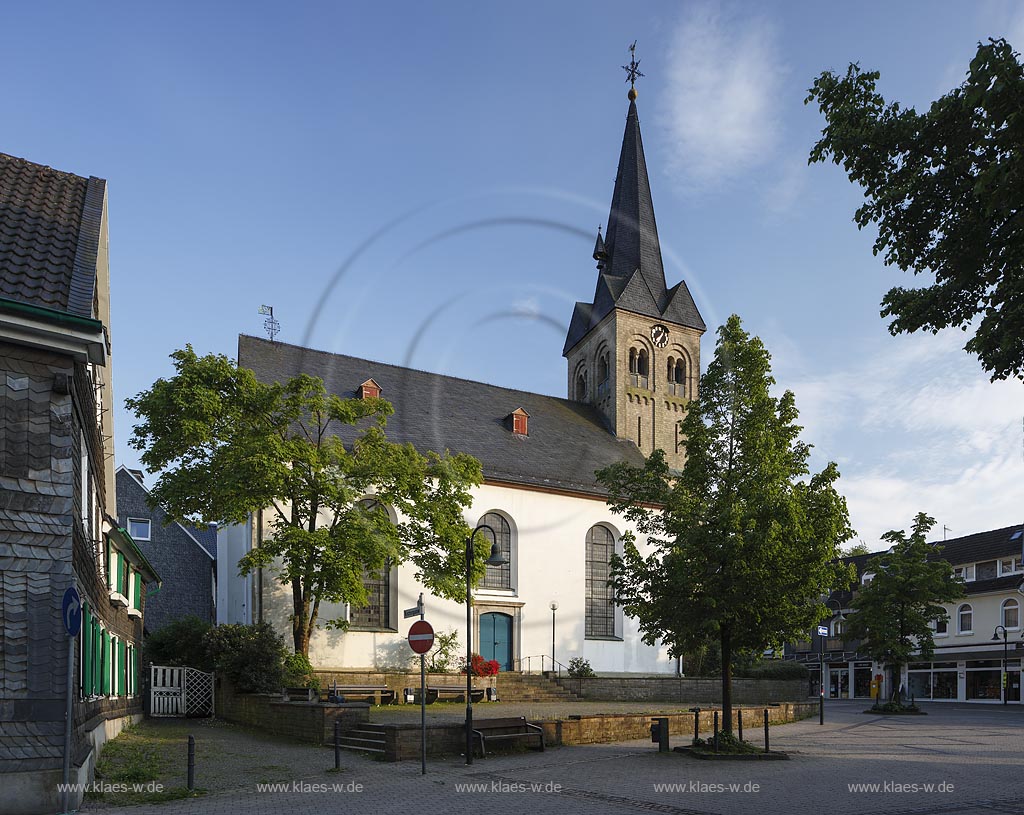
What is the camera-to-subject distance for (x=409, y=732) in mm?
18297

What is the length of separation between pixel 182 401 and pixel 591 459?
2324cm

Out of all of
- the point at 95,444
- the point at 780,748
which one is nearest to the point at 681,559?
the point at 780,748

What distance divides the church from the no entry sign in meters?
15.1

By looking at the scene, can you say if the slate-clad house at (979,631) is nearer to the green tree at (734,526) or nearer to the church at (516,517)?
the church at (516,517)

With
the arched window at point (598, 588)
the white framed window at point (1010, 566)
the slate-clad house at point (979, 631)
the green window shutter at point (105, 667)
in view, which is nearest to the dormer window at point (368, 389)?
the arched window at point (598, 588)

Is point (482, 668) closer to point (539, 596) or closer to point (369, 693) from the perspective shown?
point (369, 693)

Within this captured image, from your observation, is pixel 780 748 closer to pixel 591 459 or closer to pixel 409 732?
pixel 409 732

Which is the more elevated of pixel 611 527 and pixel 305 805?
pixel 611 527

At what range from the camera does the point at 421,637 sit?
16.4 metres

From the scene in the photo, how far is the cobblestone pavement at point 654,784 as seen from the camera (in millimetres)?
12820

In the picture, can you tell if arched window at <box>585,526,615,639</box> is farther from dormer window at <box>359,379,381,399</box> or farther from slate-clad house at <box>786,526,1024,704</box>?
slate-clad house at <box>786,526,1024,704</box>

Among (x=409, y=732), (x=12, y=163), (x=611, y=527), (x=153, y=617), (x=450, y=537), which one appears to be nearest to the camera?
(x=12, y=163)

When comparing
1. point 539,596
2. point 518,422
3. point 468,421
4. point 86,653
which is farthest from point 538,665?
point 86,653

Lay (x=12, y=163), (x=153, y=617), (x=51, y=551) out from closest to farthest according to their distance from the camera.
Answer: (x=51, y=551), (x=12, y=163), (x=153, y=617)
